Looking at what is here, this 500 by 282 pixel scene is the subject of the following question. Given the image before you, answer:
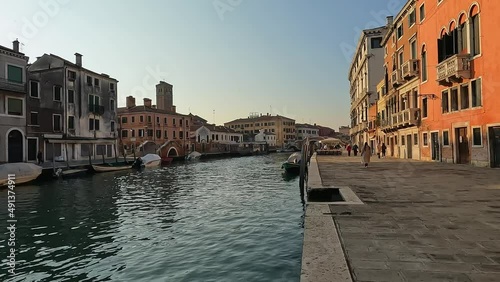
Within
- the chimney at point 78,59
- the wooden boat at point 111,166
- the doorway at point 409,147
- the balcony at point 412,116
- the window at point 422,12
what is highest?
the chimney at point 78,59

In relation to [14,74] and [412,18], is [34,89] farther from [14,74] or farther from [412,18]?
[412,18]

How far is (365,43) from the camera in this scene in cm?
4459

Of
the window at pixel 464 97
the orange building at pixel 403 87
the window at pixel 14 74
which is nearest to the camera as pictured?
the window at pixel 464 97

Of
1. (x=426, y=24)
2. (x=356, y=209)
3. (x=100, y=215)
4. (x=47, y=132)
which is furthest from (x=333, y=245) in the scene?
(x=47, y=132)

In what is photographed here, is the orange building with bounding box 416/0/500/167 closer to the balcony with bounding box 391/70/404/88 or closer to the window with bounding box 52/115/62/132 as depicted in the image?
the balcony with bounding box 391/70/404/88

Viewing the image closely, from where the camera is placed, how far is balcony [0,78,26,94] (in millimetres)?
27812

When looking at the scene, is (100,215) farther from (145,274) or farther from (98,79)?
(98,79)

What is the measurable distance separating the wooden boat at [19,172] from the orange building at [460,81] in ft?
92.2

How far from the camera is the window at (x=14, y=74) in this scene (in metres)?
28.7

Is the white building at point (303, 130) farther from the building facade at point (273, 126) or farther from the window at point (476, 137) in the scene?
the window at point (476, 137)

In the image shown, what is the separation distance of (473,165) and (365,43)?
97.0 ft

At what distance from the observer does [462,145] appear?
67.0 feet

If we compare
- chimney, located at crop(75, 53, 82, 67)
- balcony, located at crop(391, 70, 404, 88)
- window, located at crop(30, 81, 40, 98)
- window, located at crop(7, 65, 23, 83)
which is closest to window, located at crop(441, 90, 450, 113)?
balcony, located at crop(391, 70, 404, 88)

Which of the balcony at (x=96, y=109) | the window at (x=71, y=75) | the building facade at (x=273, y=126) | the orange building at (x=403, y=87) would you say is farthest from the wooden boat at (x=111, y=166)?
the building facade at (x=273, y=126)
